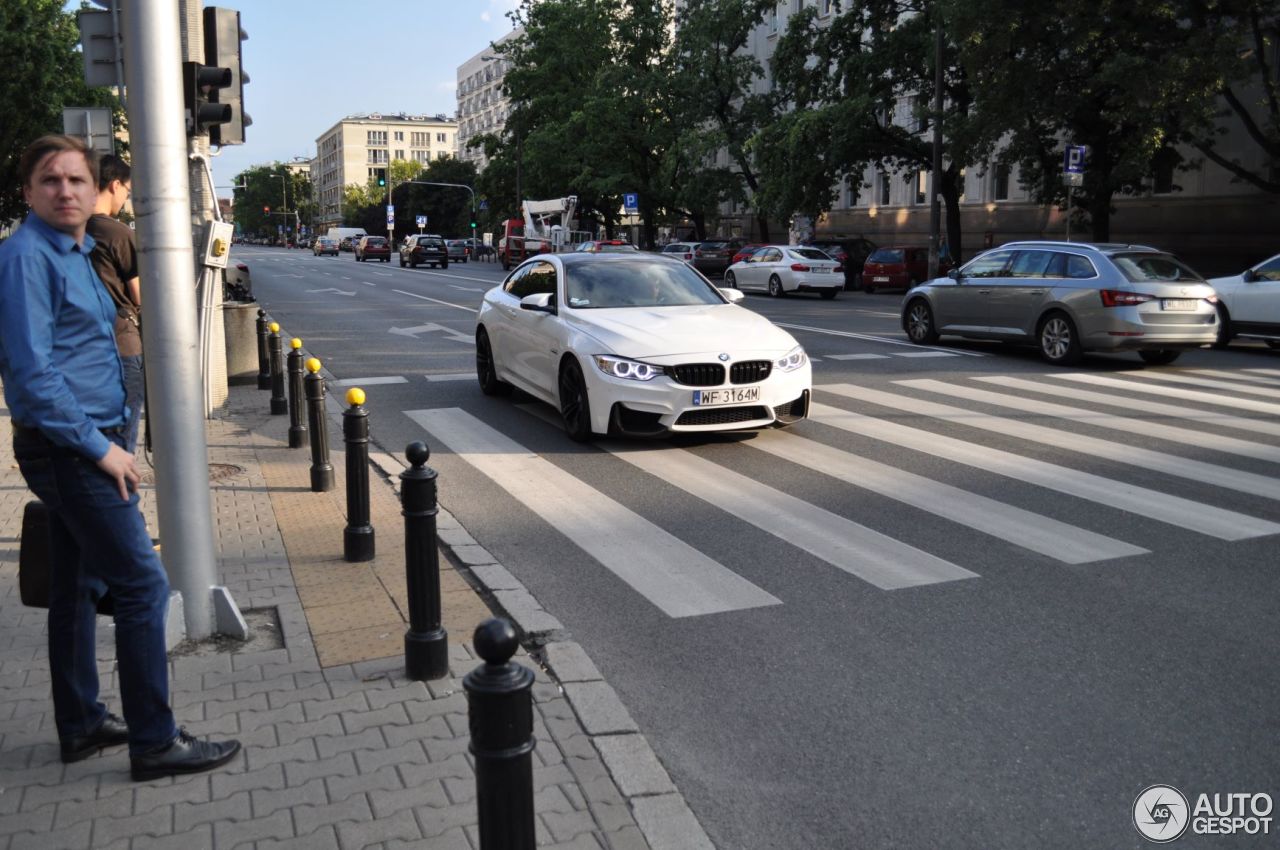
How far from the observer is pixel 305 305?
90.2ft

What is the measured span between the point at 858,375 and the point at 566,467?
19.7 ft

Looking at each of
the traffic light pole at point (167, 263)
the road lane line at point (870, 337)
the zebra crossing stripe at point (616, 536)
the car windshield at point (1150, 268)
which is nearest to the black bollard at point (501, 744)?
the traffic light pole at point (167, 263)

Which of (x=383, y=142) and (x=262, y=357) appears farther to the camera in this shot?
(x=383, y=142)

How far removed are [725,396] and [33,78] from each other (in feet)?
116

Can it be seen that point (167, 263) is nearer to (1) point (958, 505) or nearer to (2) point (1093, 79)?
(1) point (958, 505)

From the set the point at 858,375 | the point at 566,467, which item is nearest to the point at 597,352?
the point at 566,467

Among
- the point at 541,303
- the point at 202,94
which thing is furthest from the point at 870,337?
the point at 202,94

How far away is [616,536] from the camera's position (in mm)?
6566

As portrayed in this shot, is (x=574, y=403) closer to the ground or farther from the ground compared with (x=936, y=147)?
closer to the ground

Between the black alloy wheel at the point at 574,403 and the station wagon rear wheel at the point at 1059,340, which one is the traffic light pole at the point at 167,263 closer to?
the black alloy wheel at the point at 574,403

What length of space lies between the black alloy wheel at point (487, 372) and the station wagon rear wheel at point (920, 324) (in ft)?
24.5

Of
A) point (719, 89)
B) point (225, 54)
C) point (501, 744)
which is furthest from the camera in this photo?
point (719, 89)

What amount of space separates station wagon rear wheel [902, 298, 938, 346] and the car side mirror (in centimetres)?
837

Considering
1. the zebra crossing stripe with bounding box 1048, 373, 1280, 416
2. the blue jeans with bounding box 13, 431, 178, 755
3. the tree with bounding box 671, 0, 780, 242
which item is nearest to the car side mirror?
the zebra crossing stripe with bounding box 1048, 373, 1280, 416
